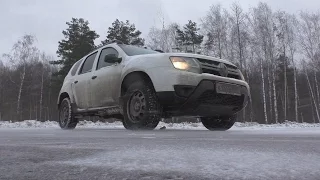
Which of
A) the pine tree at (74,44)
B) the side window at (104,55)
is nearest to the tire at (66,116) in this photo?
the side window at (104,55)

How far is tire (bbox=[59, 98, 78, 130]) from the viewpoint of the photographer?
7535 mm

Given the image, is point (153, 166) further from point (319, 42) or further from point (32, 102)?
point (32, 102)

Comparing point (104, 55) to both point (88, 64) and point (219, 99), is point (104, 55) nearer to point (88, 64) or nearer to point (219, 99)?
point (88, 64)

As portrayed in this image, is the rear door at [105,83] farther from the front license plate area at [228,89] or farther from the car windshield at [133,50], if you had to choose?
the front license plate area at [228,89]

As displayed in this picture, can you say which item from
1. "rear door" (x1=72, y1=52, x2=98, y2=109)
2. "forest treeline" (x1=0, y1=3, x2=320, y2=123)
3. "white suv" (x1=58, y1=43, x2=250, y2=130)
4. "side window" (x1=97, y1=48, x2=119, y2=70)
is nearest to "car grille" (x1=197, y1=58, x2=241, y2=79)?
"white suv" (x1=58, y1=43, x2=250, y2=130)

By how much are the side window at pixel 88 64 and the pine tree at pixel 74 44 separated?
96.3ft

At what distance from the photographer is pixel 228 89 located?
5.40 meters

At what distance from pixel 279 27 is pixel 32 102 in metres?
40.5

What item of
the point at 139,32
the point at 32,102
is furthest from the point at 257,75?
the point at 32,102

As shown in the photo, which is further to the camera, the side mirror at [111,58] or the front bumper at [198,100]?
the side mirror at [111,58]

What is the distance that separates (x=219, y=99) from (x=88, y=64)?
10.6ft

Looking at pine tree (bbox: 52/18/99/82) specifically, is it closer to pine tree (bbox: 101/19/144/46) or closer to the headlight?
pine tree (bbox: 101/19/144/46)

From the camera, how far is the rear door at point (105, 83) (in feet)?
19.7

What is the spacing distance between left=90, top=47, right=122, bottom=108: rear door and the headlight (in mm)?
1180
